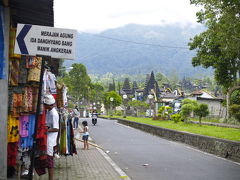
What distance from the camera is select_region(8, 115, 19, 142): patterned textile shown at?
25.9ft

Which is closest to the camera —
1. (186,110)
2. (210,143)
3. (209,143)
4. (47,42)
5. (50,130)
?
(47,42)

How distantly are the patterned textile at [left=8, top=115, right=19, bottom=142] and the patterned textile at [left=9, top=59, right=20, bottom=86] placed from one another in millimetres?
755

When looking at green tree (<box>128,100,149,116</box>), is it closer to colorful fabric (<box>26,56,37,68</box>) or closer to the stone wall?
the stone wall

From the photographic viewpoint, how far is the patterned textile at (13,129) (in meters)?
7.90

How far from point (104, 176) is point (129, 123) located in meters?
29.1

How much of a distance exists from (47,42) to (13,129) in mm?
2639

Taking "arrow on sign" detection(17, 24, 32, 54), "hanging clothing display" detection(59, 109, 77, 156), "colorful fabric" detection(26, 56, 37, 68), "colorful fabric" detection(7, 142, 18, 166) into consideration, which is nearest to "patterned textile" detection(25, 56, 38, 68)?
"colorful fabric" detection(26, 56, 37, 68)

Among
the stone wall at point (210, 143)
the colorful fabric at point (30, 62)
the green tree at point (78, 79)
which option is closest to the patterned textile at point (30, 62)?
the colorful fabric at point (30, 62)

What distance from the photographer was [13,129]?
7977 millimetres

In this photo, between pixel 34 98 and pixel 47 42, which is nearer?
pixel 47 42

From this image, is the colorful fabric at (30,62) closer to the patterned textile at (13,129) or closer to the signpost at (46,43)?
the patterned textile at (13,129)

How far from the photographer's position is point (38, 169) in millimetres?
7746

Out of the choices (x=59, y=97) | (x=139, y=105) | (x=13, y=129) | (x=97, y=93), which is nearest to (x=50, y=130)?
(x=13, y=129)

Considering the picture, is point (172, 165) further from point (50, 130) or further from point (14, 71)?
point (14, 71)
